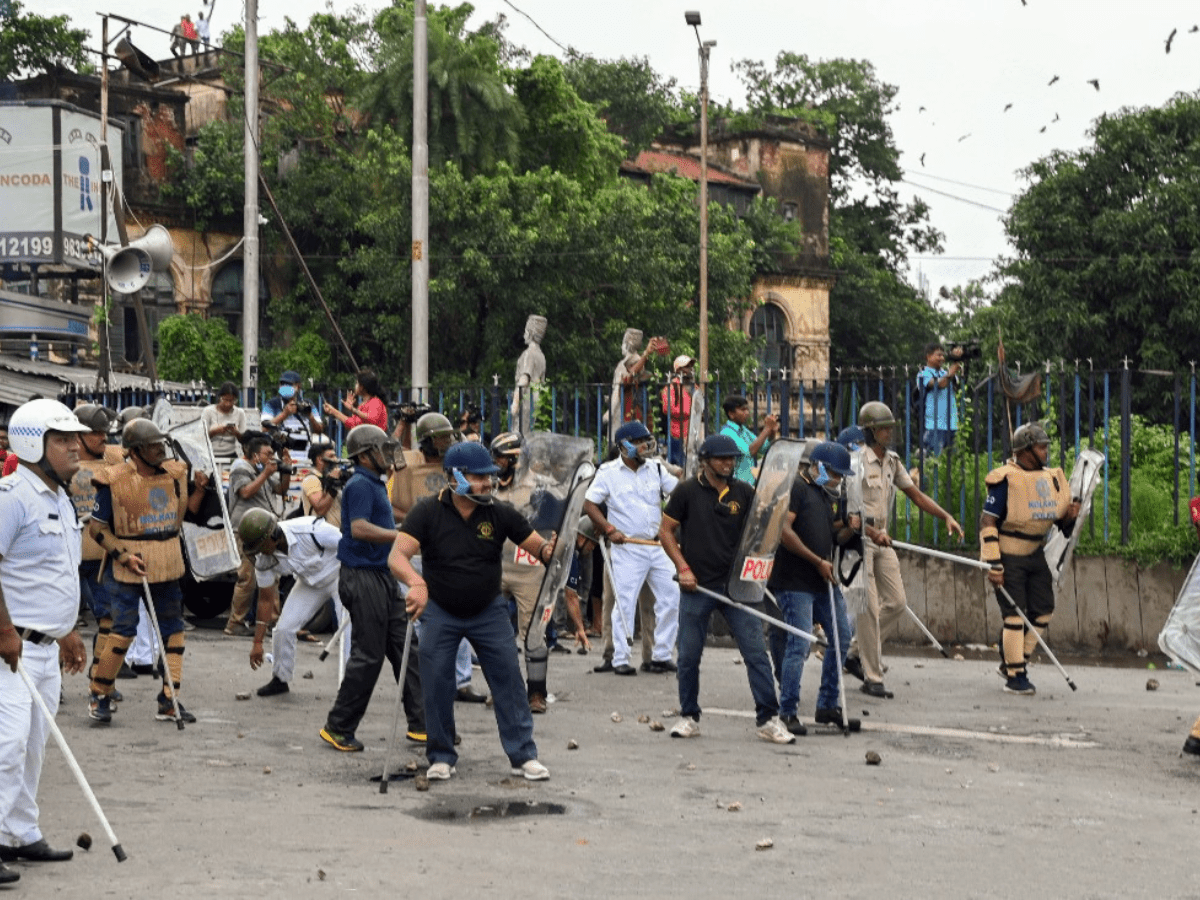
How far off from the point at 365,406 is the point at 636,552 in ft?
15.4

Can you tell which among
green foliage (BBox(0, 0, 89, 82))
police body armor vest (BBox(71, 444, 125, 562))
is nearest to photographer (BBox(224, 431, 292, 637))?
police body armor vest (BBox(71, 444, 125, 562))

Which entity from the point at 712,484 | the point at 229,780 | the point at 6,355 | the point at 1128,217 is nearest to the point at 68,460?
the point at 229,780

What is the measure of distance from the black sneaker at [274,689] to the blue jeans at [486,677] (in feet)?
11.0

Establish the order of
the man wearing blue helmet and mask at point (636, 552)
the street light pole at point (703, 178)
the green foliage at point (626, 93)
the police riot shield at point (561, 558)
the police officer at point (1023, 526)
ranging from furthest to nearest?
Result: the green foliage at point (626, 93) < the street light pole at point (703, 178) < the man wearing blue helmet and mask at point (636, 552) < the police officer at point (1023, 526) < the police riot shield at point (561, 558)

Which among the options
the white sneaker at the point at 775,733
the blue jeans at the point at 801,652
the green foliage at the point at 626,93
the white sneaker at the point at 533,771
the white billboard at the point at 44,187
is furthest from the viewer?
the green foliage at the point at 626,93

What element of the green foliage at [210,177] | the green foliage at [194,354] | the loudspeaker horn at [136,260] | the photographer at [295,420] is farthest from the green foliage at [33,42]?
the photographer at [295,420]

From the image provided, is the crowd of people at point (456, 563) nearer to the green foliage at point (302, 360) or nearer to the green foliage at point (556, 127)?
the green foliage at point (302, 360)

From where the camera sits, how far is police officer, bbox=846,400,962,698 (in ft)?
39.1

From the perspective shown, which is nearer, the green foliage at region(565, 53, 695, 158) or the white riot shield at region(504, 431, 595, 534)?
the white riot shield at region(504, 431, 595, 534)

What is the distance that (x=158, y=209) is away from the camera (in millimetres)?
44562

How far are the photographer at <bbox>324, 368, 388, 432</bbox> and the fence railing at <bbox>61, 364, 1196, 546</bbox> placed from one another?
0.66ft

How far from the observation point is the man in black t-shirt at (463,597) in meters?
8.80

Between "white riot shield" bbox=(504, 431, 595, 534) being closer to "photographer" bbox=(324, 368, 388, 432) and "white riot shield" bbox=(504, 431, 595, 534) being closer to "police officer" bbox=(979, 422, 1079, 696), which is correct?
"police officer" bbox=(979, 422, 1079, 696)

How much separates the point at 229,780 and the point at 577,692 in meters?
3.85
